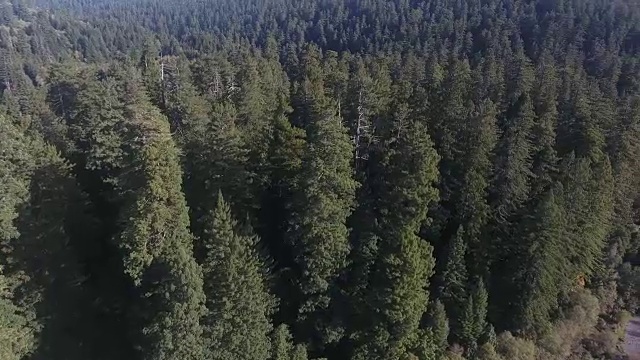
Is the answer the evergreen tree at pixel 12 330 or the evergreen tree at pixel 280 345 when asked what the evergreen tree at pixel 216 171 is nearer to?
the evergreen tree at pixel 280 345

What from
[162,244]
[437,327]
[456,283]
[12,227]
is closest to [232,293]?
[162,244]

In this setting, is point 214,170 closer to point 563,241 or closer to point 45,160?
point 45,160

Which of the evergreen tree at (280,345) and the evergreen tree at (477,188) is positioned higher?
the evergreen tree at (477,188)

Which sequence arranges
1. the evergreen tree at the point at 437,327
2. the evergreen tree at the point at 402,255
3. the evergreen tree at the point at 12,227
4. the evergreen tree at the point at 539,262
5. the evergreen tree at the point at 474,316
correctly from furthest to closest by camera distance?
the evergreen tree at the point at 539,262 < the evergreen tree at the point at 474,316 < the evergreen tree at the point at 437,327 < the evergreen tree at the point at 402,255 < the evergreen tree at the point at 12,227

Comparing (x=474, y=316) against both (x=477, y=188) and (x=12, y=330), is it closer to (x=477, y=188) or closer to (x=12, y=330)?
(x=477, y=188)

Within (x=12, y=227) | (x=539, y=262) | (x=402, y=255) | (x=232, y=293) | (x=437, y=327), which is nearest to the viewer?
(x=12, y=227)

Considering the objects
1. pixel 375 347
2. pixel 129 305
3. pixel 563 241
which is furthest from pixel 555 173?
pixel 129 305

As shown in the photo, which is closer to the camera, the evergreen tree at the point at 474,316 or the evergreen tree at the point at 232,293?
the evergreen tree at the point at 232,293

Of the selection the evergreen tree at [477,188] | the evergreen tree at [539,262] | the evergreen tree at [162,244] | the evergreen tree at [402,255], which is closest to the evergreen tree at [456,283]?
the evergreen tree at [477,188]
